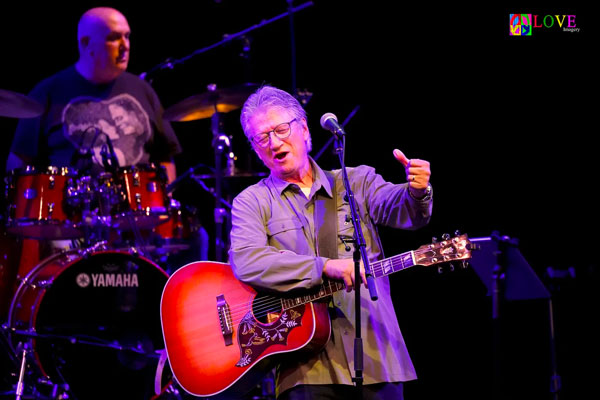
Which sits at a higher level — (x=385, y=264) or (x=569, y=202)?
(x=569, y=202)

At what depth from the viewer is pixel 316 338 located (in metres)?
2.94

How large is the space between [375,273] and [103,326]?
2.67 meters

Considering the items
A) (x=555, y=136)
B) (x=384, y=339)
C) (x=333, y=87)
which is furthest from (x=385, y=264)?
(x=333, y=87)

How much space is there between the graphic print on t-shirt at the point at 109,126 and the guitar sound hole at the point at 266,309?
274 centimetres

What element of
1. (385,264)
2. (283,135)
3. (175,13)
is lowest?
(385,264)

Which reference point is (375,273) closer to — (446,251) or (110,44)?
(446,251)

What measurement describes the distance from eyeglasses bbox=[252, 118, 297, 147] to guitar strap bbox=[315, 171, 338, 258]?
35 centimetres

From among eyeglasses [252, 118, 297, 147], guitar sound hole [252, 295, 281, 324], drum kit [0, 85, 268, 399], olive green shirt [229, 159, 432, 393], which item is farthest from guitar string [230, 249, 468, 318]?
drum kit [0, 85, 268, 399]

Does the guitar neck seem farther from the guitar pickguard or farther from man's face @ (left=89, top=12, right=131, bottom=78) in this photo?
man's face @ (left=89, top=12, right=131, bottom=78)

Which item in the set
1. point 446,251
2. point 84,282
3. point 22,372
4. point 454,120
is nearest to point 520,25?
point 454,120

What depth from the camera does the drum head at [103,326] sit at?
4.66 metres

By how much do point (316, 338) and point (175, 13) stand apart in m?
5.26

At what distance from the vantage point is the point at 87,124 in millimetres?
5578

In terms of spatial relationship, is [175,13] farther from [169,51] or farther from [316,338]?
[316,338]
